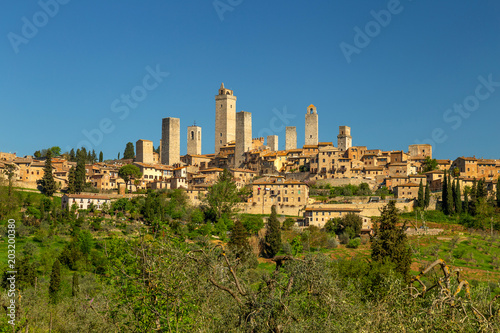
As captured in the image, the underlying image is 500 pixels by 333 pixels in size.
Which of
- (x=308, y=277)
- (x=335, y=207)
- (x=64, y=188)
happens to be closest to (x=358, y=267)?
(x=308, y=277)

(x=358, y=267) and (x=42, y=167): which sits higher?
(x=42, y=167)

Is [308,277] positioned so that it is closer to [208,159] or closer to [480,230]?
[480,230]

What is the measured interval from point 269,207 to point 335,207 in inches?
298

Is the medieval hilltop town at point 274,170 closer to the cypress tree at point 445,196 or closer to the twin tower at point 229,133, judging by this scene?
the twin tower at point 229,133

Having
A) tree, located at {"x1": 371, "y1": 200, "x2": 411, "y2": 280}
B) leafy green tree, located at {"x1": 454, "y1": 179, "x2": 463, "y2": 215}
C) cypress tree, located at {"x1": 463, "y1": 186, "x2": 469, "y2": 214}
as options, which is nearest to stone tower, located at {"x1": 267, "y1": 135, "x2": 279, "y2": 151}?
cypress tree, located at {"x1": 463, "y1": 186, "x2": 469, "y2": 214}

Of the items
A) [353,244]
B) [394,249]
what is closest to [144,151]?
[353,244]

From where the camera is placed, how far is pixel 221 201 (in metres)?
63.5

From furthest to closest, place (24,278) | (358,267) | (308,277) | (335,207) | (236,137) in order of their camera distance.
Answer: (236,137) → (335,207) → (24,278) → (358,267) → (308,277)

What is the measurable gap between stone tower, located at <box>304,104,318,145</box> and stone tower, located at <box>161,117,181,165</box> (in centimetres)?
2032

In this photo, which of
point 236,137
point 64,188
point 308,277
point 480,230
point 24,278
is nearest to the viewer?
point 308,277

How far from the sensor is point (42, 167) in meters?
70.8

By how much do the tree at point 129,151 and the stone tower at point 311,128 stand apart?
100 feet

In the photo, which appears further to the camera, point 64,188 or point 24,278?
point 64,188

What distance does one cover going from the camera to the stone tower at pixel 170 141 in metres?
91.4
